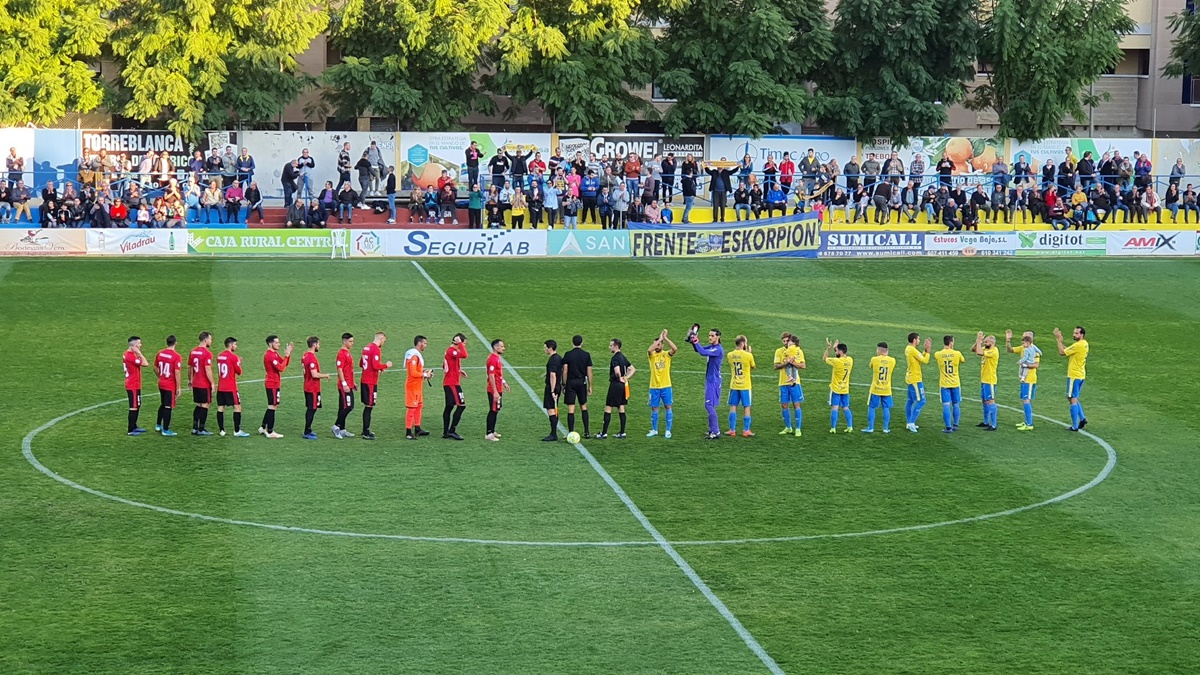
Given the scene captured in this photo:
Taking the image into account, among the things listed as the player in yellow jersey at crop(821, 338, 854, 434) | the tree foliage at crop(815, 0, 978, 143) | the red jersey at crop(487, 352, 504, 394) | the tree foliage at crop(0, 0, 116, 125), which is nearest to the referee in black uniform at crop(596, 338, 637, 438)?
the red jersey at crop(487, 352, 504, 394)

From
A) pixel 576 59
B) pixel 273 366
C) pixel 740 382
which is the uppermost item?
pixel 576 59

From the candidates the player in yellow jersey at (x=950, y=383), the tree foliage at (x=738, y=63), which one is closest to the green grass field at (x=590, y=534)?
the player in yellow jersey at (x=950, y=383)

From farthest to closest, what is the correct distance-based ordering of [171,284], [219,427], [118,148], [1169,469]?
[118,148] < [171,284] < [219,427] < [1169,469]

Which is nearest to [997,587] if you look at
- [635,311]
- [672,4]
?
[635,311]

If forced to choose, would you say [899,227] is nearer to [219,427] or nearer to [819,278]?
[819,278]

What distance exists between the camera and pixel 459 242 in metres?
45.4

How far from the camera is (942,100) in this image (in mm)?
54969

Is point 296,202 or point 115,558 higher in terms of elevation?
point 296,202

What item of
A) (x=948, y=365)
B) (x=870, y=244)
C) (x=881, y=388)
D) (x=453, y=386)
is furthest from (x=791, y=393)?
(x=870, y=244)

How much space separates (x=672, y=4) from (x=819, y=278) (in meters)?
14.8

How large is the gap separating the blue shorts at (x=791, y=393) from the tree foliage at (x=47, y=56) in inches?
1305

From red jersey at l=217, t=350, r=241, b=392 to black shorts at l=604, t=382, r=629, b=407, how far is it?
5712 mm

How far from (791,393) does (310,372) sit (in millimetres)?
7505

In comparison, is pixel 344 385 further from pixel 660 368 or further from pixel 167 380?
pixel 660 368
